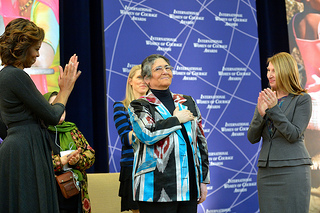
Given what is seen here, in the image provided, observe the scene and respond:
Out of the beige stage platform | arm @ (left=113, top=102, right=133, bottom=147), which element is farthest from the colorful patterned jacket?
the beige stage platform

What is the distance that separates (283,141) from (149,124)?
4.10 ft

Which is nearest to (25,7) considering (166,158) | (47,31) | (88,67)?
(47,31)

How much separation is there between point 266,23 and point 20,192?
5.30 metres

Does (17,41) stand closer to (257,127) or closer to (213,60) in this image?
(257,127)

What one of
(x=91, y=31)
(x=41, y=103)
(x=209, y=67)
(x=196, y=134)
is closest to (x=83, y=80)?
(x=91, y=31)

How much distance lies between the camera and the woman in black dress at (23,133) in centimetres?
217

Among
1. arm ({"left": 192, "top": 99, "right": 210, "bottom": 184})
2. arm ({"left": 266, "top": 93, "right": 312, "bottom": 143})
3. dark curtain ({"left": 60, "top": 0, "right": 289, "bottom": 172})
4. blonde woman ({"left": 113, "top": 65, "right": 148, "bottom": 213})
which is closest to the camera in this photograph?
arm ({"left": 192, "top": 99, "right": 210, "bottom": 184})

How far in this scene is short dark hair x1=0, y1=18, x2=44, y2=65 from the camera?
223 cm

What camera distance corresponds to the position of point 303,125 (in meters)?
3.31

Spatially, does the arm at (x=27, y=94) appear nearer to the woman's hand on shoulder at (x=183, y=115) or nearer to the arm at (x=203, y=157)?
the woman's hand on shoulder at (x=183, y=115)

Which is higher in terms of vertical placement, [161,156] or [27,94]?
[27,94]

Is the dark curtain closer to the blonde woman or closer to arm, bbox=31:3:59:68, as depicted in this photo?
arm, bbox=31:3:59:68

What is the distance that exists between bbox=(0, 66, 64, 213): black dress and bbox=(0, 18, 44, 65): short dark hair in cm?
7

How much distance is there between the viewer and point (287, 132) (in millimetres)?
3209
